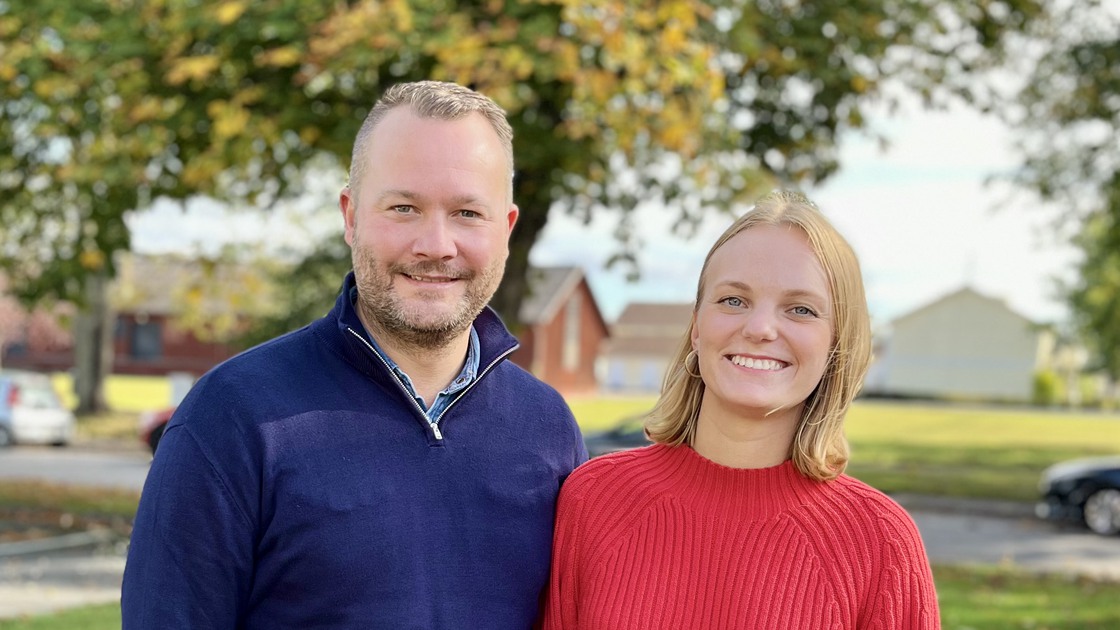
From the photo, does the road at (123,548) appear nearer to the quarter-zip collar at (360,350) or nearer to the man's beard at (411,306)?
the quarter-zip collar at (360,350)

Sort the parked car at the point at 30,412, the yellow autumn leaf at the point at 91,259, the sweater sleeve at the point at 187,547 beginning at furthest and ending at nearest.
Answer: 1. the parked car at the point at 30,412
2. the yellow autumn leaf at the point at 91,259
3. the sweater sleeve at the point at 187,547

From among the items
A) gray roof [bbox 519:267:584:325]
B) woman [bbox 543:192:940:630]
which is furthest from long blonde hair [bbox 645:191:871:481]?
Result: gray roof [bbox 519:267:584:325]

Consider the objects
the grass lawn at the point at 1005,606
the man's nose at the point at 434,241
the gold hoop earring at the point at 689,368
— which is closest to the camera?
the man's nose at the point at 434,241

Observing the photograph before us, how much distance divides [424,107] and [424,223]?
26cm

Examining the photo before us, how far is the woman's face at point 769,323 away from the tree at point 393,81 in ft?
17.5

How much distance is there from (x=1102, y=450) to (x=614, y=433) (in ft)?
79.2

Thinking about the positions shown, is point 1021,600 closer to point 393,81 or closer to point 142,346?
point 393,81

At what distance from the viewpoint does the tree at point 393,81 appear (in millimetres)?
8109

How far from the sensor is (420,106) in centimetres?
260

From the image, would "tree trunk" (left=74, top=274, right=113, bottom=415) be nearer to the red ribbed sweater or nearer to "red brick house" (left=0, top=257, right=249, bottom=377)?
"red brick house" (left=0, top=257, right=249, bottom=377)

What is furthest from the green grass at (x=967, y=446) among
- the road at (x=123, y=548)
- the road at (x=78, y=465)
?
the road at (x=78, y=465)

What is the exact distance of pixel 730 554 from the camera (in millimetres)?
2611

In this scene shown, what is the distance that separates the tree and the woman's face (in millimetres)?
5327

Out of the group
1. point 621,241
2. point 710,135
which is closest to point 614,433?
point 621,241
